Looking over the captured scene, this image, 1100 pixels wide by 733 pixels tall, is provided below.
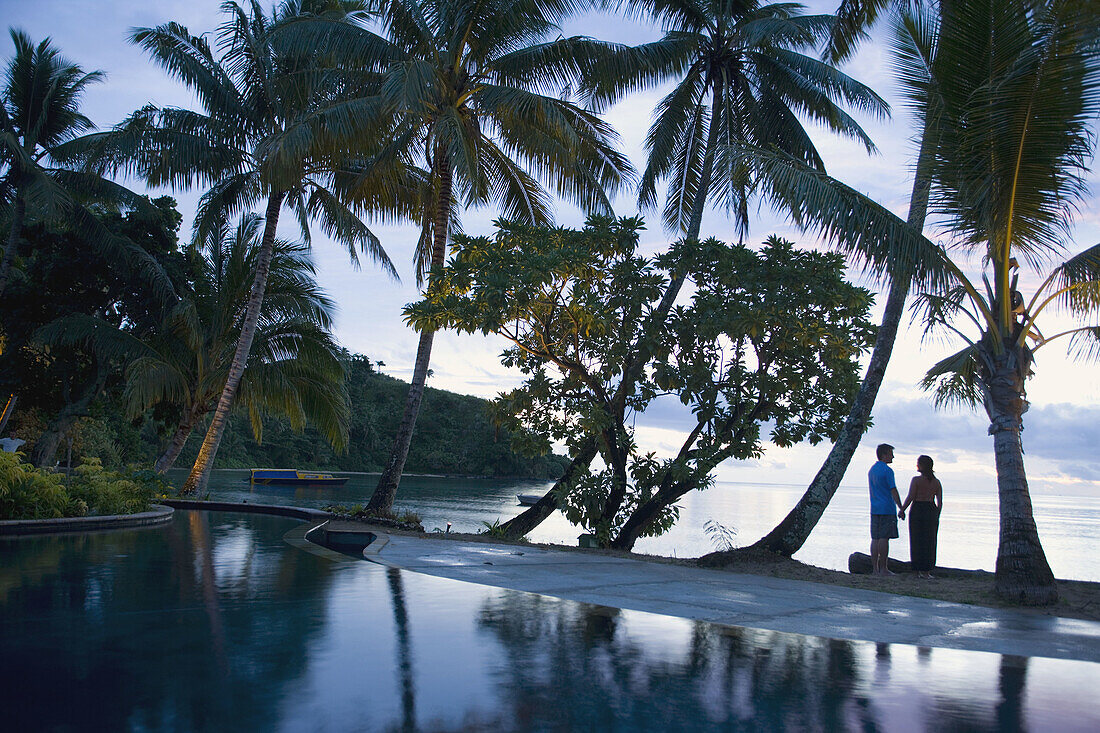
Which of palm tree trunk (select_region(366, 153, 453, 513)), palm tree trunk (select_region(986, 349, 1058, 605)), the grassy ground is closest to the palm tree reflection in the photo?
the grassy ground

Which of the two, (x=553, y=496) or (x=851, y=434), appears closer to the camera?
(x=851, y=434)

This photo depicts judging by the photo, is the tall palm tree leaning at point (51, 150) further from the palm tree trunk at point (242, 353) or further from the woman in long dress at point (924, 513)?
the woman in long dress at point (924, 513)

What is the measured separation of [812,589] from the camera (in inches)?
291

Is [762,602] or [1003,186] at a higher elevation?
[1003,186]

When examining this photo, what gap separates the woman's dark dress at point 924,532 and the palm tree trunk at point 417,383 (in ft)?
26.6

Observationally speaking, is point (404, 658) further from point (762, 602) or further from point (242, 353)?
point (242, 353)

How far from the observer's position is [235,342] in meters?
18.9

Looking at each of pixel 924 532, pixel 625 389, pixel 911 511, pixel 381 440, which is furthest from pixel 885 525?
pixel 381 440

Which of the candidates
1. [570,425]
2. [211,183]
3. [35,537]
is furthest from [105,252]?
[570,425]

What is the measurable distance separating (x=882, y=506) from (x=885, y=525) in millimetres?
229

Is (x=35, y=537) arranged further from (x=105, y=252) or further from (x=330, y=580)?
(x=105, y=252)

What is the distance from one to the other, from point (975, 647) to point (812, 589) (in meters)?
2.60

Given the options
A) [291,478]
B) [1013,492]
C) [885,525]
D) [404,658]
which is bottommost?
[291,478]

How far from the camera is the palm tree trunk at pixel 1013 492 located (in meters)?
7.40
